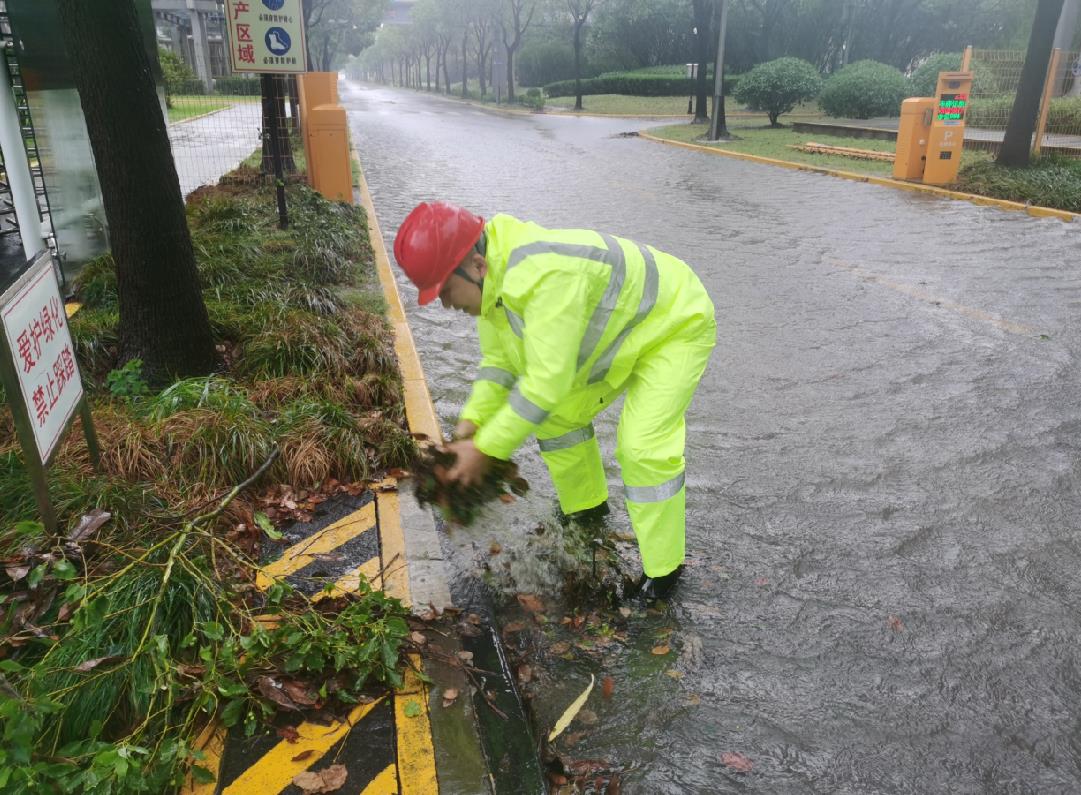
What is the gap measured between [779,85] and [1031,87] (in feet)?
45.7

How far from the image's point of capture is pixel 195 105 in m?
11.4

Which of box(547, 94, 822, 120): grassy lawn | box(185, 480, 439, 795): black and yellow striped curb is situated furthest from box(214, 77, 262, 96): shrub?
box(547, 94, 822, 120): grassy lawn

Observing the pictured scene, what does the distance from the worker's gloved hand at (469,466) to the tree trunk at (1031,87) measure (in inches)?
564

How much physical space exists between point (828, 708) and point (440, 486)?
1.50m

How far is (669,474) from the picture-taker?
120 inches

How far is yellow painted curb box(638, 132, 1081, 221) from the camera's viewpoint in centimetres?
1198

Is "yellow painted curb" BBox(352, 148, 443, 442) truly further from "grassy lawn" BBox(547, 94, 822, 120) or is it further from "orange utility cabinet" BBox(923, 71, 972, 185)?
"grassy lawn" BBox(547, 94, 822, 120)

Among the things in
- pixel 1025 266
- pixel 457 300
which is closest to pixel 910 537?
pixel 457 300

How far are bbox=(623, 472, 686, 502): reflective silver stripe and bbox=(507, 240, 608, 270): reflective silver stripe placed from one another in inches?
33.9

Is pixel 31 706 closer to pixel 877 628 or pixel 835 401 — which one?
pixel 877 628

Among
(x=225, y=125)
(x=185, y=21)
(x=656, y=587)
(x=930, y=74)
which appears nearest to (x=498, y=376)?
(x=656, y=587)

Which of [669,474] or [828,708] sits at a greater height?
[669,474]

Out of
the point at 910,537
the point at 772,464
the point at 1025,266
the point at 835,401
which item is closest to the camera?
the point at 910,537

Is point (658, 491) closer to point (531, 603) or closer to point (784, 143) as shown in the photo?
point (531, 603)
